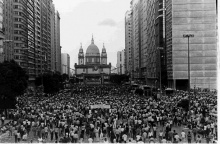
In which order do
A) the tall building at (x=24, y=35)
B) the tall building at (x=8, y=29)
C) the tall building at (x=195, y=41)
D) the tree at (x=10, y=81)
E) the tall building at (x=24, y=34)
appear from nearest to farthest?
the tree at (x=10, y=81) < the tall building at (x=8, y=29) < the tall building at (x=24, y=34) < the tall building at (x=195, y=41) < the tall building at (x=24, y=35)

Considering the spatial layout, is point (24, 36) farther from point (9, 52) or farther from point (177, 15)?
point (177, 15)

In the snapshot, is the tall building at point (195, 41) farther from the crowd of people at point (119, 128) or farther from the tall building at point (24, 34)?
the crowd of people at point (119, 128)

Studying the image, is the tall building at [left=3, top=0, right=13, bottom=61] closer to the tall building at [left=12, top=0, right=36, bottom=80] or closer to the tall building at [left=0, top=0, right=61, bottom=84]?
the tall building at [left=0, top=0, right=61, bottom=84]

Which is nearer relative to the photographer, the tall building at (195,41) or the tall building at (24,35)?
the tall building at (195,41)

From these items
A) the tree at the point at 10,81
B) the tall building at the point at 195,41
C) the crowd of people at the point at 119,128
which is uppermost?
the tall building at the point at 195,41

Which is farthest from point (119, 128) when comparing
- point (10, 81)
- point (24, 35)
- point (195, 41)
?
point (24, 35)

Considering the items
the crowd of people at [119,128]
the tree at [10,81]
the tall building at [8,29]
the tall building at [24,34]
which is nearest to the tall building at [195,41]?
the tall building at [24,34]

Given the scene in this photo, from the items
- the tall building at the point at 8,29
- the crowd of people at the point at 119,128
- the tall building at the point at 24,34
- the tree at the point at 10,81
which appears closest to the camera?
the crowd of people at the point at 119,128

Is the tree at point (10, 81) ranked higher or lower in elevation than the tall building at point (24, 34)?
lower
